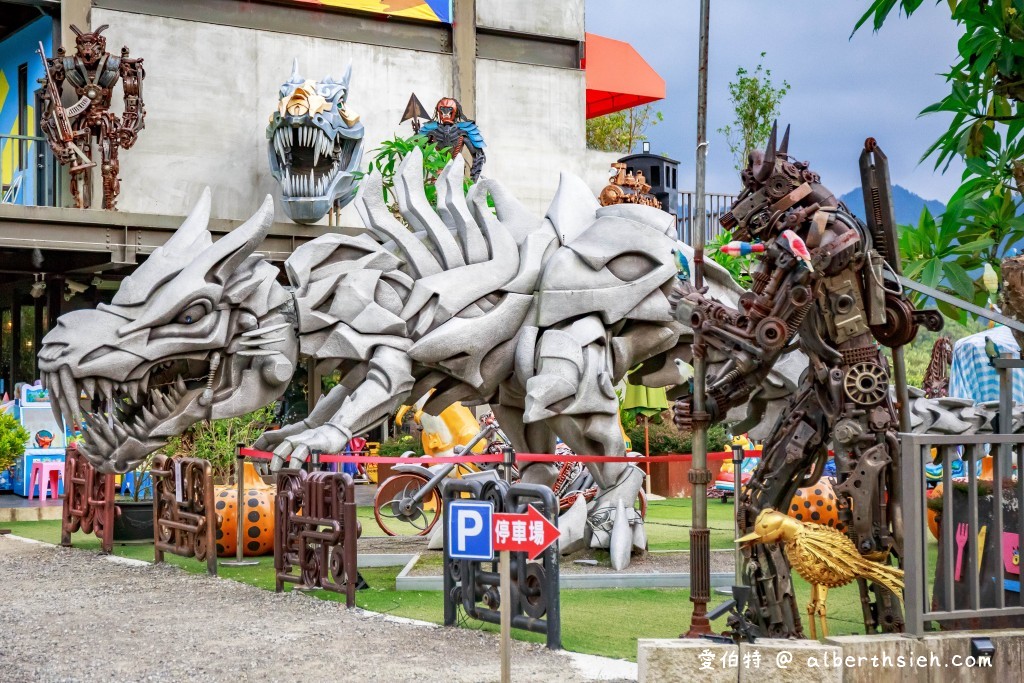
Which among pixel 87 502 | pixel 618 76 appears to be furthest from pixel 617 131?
pixel 87 502

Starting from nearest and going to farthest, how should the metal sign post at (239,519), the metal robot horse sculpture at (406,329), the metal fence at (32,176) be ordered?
1. the metal robot horse sculpture at (406,329)
2. the metal sign post at (239,519)
3. the metal fence at (32,176)

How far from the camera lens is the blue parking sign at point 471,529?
21.2ft

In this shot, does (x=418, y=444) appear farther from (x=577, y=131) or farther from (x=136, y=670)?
(x=136, y=670)

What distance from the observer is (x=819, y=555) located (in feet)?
18.2

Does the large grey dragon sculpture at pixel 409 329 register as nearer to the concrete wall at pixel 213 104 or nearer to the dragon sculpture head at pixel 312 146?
the dragon sculpture head at pixel 312 146

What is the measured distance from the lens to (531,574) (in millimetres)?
7172

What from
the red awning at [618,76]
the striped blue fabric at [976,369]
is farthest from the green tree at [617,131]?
the striped blue fabric at [976,369]

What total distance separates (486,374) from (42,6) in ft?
34.7

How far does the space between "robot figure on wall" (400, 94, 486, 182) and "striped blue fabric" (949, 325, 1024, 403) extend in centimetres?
715

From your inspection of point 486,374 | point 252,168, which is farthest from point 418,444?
point 486,374

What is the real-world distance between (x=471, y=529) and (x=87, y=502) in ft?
21.6

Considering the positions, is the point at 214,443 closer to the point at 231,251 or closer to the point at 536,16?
the point at 231,251

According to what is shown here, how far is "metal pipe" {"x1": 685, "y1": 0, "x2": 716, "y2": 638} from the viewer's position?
581 cm

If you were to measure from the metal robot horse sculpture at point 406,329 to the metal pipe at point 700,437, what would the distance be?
9.57 feet
